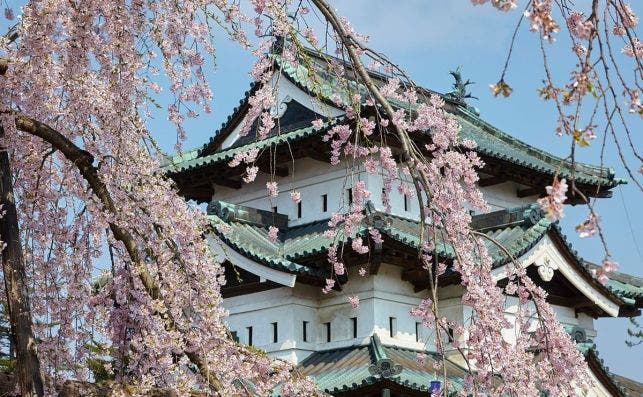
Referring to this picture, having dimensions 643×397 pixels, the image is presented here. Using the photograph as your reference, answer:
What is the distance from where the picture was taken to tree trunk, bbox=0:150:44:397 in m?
6.33

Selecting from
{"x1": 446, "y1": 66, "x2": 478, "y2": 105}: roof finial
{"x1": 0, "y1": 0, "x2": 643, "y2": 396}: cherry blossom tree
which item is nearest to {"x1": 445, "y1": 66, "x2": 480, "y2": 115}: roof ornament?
{"x1": 446, "y1": 66, "x2": 478, "y2": 105}: roof finial

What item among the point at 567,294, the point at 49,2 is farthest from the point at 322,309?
the point at 49,2

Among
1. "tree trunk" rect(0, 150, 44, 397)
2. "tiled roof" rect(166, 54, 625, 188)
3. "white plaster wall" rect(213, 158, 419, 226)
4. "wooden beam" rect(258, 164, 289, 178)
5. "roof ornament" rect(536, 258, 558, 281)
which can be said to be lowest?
"tree trunk" rect(0, 150, 44, 397)

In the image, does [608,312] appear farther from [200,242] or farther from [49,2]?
[49,2]

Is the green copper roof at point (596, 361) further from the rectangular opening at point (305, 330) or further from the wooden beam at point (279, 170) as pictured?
the wooden beam at point (279, 170)

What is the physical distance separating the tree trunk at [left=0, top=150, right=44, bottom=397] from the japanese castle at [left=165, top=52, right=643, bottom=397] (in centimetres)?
628

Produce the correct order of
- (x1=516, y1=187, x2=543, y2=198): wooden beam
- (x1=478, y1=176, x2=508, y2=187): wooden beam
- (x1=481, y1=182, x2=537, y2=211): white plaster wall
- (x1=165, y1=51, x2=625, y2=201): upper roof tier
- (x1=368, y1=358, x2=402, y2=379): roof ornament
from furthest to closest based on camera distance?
(x1=516, y1=187, x2=543, y2=198): wooden beam < (x1=481, y1=182, x2=537, y2=211): white plaster wall < (x1=478, y1=176, x2=508, y2=187): wooden beam < (x1=165, y1=51, x2=625, y2=201): upper roof tier < (x1=368, y1=358, x2=402, y2=379): roof ornament

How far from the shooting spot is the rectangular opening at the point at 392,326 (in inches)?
564

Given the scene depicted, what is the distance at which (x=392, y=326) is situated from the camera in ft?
47.2

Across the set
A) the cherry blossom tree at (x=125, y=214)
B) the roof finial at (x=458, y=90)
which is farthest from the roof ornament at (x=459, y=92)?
the cherry blossom tree at (x=125, y=214)

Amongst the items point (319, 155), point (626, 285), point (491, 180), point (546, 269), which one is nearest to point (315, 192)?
point (319, 155)

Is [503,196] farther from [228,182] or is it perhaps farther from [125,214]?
[125,214]

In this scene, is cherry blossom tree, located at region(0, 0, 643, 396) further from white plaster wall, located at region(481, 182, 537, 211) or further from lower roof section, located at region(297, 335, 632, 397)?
white plaster wall, located at region(481, 182, 537, 211)

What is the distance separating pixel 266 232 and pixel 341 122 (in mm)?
2567
